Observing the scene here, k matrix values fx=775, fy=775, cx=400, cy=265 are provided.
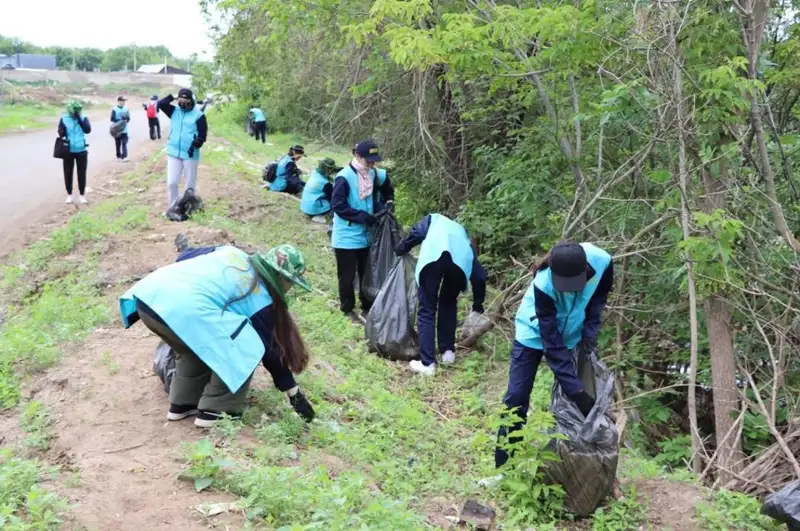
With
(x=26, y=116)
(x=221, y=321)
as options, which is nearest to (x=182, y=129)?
(x=221, y=321)

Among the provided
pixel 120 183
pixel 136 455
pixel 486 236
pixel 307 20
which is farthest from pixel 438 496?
pixel 120 183

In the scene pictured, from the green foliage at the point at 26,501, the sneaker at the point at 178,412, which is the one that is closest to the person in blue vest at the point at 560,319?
the sneaker at the point at 178,412

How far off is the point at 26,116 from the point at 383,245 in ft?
87.9

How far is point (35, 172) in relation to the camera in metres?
14.3

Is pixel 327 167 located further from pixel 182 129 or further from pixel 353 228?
pixel 353 228

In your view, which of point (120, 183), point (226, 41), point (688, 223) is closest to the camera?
point (688, 223)

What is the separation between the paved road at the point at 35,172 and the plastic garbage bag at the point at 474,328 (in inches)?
229

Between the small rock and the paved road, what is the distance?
7536 millimetres

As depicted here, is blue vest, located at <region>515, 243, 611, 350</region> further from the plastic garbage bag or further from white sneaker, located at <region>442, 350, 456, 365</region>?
the plastic garbage bag

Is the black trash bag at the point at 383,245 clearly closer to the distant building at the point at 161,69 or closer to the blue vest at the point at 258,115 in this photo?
the blue vest at the point at 258,115

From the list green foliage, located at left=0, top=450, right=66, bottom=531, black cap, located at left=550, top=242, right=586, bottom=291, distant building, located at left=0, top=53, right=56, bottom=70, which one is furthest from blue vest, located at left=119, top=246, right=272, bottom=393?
distant building, located at left=0, top=53, right=56, bottom=70

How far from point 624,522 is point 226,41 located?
984 centimetres

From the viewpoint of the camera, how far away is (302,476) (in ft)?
12.0

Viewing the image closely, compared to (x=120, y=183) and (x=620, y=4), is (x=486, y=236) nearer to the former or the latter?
(x=620, y=4)
